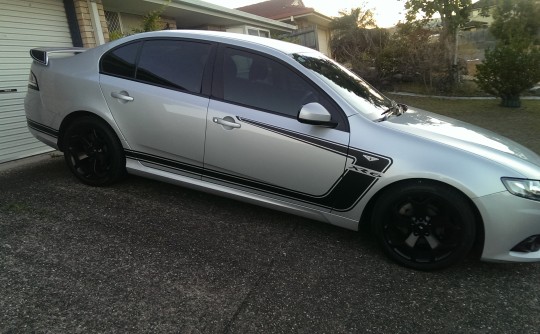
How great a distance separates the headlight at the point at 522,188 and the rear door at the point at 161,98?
2224 millimetres

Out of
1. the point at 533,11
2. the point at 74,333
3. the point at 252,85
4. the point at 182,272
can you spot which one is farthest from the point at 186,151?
the point at 533,11

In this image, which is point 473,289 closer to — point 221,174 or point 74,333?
point 221,174

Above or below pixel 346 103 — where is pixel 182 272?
below

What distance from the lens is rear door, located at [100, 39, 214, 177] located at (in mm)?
3293

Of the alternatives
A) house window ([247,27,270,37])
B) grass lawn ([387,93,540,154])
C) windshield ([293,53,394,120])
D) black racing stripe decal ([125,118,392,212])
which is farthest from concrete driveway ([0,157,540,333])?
house window ([247,27,270,37])

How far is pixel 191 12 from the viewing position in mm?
10539

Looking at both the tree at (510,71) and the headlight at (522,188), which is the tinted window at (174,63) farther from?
the tree at (510,71)

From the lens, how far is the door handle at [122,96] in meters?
3.50

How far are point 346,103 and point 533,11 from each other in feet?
64.7

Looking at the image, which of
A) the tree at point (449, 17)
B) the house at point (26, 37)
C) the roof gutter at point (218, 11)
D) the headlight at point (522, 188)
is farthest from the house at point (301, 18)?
the headlight at point (522, 188)

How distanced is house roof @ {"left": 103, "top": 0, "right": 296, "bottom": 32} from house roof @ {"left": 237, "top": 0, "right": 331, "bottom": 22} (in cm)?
486

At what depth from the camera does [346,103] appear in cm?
301

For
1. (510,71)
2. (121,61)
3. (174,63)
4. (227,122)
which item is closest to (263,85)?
(227,122)

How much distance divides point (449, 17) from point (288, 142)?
1185 centimetres
